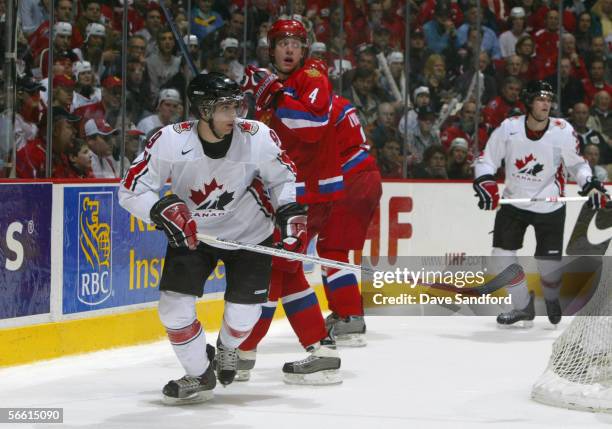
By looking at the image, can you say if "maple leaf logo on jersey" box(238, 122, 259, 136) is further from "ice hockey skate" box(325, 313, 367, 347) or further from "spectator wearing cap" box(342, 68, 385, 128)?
"spectator wearing cap" box(342, 68, 385, 128)

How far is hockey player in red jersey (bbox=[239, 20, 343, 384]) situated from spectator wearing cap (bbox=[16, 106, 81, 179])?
3.33ft

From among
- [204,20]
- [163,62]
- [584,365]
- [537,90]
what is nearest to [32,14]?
[163,62]

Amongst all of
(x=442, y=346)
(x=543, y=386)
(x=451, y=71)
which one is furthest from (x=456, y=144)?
(x=543, y=386)

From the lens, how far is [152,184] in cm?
386

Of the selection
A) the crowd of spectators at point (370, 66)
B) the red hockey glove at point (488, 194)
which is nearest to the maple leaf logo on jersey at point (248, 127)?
the crowd of spectators at point (370, 66)

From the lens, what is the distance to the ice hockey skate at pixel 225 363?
4.07 meters

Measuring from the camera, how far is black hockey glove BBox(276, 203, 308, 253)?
396cm

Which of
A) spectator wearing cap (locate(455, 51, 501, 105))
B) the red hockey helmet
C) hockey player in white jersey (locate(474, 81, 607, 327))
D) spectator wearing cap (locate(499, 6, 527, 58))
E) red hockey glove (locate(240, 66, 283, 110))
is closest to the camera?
red hockey glove (locate(240, 66, 283, 110))

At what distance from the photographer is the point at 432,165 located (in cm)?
784

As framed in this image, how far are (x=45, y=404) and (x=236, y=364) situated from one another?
2.09 feet


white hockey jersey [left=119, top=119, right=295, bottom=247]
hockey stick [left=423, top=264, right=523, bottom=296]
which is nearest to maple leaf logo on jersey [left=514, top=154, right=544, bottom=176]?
hockey stick [left=423, top=264, right=523, bottom=296]

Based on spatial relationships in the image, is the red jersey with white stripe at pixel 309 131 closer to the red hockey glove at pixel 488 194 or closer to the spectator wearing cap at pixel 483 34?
the red hockey glove at pixel 488 194

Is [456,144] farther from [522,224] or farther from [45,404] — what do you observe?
[45,404]

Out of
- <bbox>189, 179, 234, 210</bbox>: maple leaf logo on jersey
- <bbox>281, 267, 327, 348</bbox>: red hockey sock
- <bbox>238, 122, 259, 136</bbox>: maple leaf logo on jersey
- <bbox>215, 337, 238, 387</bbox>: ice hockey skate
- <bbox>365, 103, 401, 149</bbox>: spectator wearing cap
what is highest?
<bbox>238, 122, 259, 136</bbox>: maple leaf logo on jersey
